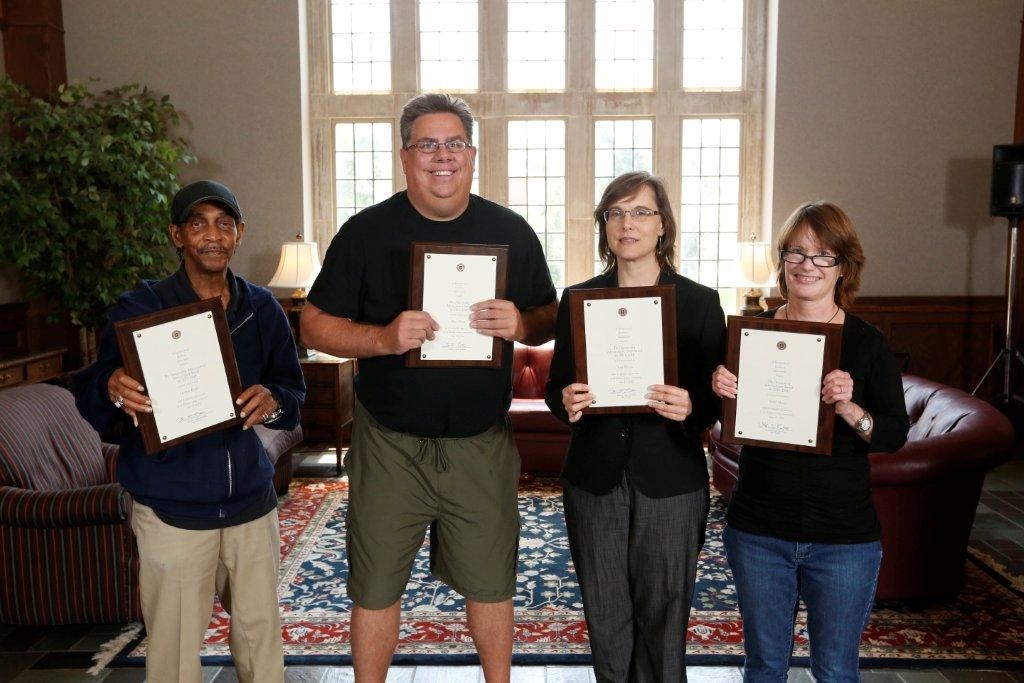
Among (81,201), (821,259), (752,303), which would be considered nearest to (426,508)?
(821,259)

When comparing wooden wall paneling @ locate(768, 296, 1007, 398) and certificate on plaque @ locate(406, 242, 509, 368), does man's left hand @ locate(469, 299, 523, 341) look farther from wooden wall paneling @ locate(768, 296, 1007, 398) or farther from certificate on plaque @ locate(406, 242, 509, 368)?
wooden wall paneling @ locate(768, 296, 1007, 398)

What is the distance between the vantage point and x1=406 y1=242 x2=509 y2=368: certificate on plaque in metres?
1.99

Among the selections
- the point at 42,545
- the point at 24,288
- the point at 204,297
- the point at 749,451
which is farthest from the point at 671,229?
the point at 24,288

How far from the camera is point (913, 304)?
6.47 m

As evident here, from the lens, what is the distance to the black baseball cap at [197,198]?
6.49 feet

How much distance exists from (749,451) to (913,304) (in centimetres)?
523

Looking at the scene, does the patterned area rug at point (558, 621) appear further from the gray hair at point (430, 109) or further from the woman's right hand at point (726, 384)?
the gray hair at point (430, 109)

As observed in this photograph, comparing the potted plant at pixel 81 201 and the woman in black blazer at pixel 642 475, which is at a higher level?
the potted plant at pixel 81 201

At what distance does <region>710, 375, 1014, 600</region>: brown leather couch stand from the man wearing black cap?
7.73 ft

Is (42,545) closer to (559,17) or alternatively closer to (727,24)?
(559,17)

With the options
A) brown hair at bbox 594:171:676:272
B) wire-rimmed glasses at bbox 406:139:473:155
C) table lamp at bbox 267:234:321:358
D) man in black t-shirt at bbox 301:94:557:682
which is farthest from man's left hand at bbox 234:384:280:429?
table lamp at bbox 267:234:321:358

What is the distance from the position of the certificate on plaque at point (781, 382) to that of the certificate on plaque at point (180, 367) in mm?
1228

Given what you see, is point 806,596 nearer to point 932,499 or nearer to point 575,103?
point 932,499

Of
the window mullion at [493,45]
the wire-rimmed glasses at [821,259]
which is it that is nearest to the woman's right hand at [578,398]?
the wire-rimmed glasses at [821,259]
